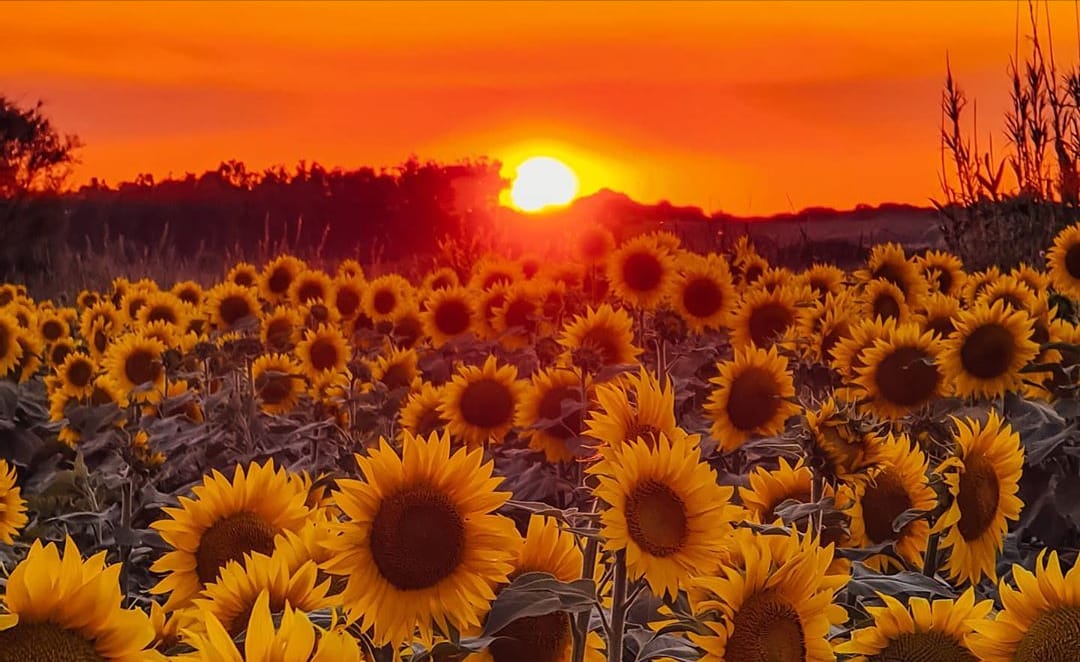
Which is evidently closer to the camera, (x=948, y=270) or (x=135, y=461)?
(x=135, y=461)

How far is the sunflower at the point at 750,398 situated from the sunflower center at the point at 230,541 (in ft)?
8.18

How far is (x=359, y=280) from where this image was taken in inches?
329

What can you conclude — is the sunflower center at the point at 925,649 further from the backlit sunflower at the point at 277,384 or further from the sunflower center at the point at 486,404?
the backlit sunflower at the point at 277,384

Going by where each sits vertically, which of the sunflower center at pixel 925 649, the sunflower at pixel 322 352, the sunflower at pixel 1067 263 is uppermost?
the sunflower at pixel 1067 263

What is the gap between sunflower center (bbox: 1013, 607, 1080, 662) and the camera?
2.04 m

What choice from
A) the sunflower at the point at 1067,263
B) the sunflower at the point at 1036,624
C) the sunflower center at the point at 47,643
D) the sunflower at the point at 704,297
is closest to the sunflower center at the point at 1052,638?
the sunflower at the point at 1036,624

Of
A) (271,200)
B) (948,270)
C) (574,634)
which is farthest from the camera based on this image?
(271,200)

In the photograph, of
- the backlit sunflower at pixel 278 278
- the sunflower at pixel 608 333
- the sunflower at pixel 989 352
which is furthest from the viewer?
the backlit sunflower at pixel 278 278

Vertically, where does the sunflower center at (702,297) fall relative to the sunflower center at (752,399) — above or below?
above

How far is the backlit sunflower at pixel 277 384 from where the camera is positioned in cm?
695

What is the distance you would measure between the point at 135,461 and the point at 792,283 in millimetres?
4105

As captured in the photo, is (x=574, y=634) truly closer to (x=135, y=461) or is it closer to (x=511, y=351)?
(x=135, y=461)

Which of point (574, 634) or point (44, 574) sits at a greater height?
point (44, 574)

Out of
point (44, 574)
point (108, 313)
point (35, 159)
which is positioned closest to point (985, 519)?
point (44, 574)
